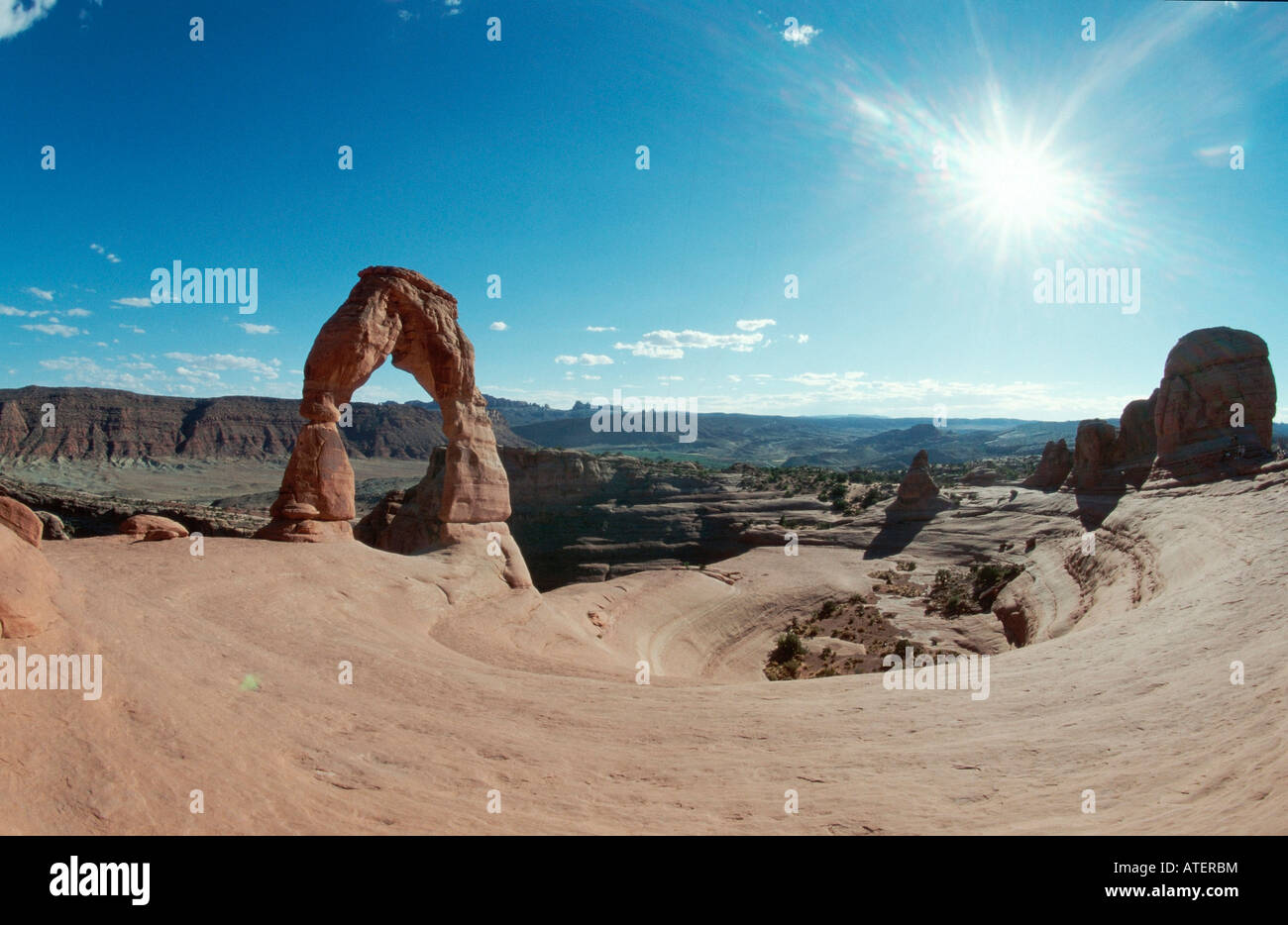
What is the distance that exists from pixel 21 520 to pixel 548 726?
679 centimetres

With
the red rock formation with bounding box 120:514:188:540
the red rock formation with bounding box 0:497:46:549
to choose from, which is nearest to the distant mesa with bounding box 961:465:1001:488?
the red rock formation with bounding box 120:514:188:540

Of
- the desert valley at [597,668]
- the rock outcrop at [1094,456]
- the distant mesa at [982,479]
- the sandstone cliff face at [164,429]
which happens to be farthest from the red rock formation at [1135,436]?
the sandstone cliff face at [164,429]

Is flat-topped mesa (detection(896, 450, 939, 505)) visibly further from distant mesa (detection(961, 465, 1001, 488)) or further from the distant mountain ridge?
the distant mountain ridge

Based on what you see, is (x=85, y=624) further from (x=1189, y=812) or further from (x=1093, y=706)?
(x=1093, y=706)

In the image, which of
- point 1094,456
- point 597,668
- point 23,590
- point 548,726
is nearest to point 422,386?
Result: point 597,668

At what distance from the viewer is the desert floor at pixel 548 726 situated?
503cm

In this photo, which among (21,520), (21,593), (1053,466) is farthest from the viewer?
(1053,466)

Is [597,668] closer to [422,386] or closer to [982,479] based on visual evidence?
[422,386]

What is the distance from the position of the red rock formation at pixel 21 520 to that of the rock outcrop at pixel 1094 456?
3734 cm

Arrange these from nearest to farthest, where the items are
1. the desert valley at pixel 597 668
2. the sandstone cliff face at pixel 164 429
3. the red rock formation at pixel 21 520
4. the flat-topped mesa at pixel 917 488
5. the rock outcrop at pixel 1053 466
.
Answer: the desert valley at pixel 597 668 < the red rock formation at pixel 21 520 < the flat-topped mesa at pixel 917 488 < the rock outcrop at pixel 1053 466 < the sandstone cliff face at pixel 164 429

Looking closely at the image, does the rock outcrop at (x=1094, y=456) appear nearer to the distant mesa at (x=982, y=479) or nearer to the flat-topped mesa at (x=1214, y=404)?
the flat-topped mesa at (x=1214, y=404)

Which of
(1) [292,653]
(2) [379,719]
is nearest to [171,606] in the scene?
(1) [292,653]

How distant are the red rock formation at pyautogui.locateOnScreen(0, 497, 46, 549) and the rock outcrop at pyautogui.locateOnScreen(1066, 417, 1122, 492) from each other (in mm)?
37343

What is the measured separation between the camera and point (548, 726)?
7.26m
